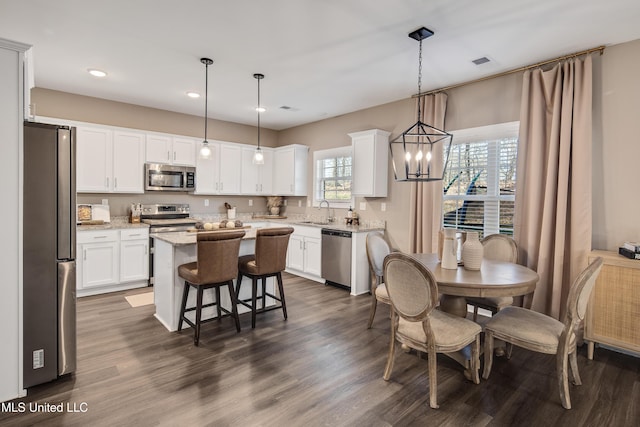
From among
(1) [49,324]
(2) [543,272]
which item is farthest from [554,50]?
(1) [49,324]

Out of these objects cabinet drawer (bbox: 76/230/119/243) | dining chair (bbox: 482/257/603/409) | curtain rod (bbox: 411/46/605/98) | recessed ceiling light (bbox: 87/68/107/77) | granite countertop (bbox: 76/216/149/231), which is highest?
recessed ceiling light (bbox: 87/68/107/77)

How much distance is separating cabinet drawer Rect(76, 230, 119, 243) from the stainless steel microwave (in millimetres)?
903

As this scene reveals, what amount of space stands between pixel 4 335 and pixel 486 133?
467 cm

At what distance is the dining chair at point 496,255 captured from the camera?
3.08 m

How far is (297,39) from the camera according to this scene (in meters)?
3.05

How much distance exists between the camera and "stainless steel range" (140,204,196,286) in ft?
15.8

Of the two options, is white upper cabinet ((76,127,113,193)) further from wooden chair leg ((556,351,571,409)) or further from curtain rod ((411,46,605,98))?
wooden chair leg ((556,351,571,409))

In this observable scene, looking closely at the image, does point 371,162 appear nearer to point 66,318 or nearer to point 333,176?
point 333,176

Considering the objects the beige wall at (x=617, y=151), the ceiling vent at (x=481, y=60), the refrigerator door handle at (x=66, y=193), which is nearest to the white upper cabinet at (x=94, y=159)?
the refrigerator door handle at (x=66, y=193)

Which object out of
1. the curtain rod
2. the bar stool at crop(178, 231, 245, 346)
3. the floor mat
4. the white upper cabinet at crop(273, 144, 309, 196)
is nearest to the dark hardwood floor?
the bar stool at crop(178, 231, 245, 346)

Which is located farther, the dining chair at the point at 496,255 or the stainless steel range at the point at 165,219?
the stainless steel range at the point at 165,219

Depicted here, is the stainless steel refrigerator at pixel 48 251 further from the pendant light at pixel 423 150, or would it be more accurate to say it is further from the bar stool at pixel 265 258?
the pendant light at pixel 423 150

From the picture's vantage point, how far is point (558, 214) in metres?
3.20

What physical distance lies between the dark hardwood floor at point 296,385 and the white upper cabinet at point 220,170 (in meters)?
2.85
